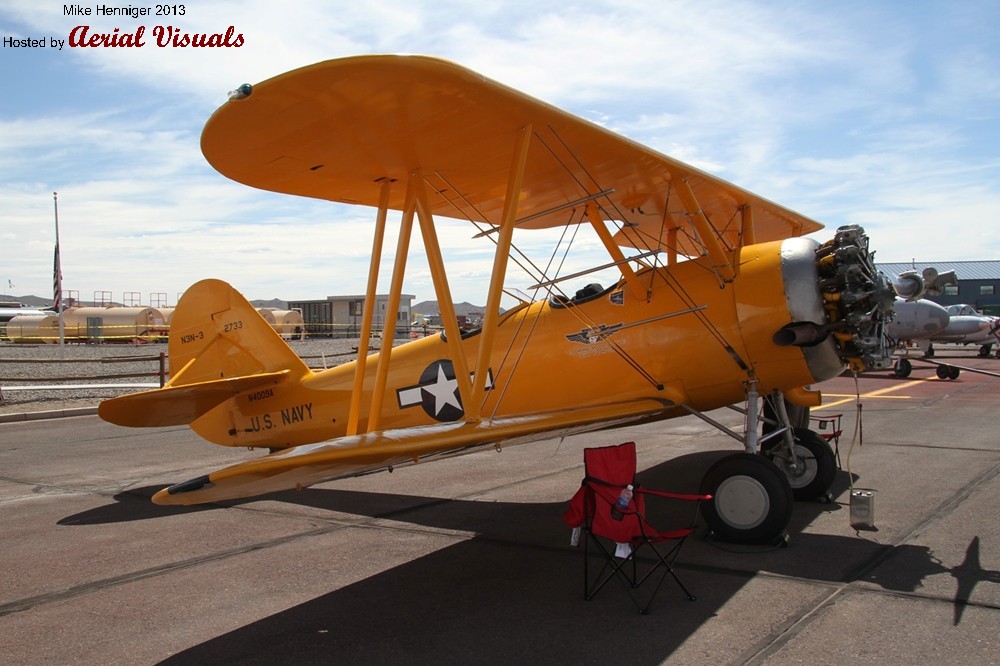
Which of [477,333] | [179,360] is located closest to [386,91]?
[477,333]

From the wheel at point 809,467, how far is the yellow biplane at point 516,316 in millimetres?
14

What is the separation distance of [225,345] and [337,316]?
158 ft

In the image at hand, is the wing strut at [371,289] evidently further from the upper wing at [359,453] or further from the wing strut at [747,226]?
the wing strut at [747,226]

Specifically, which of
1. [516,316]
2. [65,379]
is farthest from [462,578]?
[65,379]

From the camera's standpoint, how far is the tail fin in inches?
306

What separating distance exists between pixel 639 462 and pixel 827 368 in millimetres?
3697

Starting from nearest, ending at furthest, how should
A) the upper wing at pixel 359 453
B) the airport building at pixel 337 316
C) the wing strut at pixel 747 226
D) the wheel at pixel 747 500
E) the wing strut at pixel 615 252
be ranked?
the upper wing at pixel 359 453 < the wheel at pixel 747 500 < the wing strut at pixel 615 252 < the wing strut at pixel 747 226 < the airport building at pixel 337 316

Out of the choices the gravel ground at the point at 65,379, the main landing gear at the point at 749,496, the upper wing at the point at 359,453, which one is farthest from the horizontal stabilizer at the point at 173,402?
the gravel ground at the point at 65,379

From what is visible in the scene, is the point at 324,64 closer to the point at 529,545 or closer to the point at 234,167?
the point at 234,167

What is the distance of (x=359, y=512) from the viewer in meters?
6.88

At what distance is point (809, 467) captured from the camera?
267 inches

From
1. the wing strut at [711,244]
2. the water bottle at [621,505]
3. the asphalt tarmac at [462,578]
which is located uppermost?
the wing strut at [711,244]

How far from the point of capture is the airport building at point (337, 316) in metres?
47.4

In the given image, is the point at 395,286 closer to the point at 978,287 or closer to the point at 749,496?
the point at 749,496
